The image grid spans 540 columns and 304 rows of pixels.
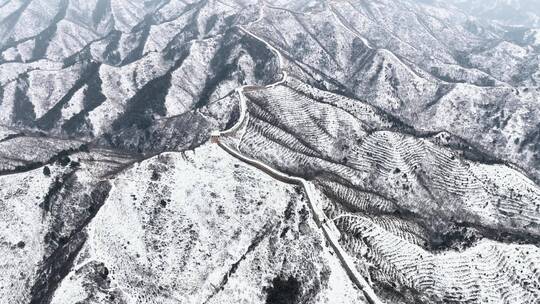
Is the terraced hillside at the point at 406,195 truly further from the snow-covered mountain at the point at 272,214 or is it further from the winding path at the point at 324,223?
the winding path at the point at 324,223

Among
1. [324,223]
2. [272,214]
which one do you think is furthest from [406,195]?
[272,214]

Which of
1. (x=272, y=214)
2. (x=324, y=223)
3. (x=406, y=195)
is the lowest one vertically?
(x=406, y=195)

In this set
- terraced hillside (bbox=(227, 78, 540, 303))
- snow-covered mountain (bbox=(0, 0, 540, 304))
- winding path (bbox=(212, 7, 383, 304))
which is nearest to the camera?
winding path (bbox=(212, 7, 383, 304))

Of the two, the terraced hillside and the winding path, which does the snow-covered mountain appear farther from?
the terraced hillside

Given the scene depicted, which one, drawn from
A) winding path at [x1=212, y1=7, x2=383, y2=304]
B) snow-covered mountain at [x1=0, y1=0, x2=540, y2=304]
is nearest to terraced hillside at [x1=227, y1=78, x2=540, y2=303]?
snow-covered mountain at [x1=0, y1=0, x2=540, y2=304]

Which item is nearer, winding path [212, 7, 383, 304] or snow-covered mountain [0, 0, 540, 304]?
winding path [212, 7, 383, 304]

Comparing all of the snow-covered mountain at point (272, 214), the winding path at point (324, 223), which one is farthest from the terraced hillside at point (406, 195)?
the winding path at point (324, 223)

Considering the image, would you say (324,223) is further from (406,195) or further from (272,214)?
(406,195)

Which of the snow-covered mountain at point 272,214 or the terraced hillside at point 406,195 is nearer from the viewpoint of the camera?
the snow-covered mountain at point 272,214

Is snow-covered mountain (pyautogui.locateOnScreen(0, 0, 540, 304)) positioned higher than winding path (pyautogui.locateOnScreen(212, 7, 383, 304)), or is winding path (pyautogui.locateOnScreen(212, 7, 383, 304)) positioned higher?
winding path (pyautogui.locateOnScreen(212, 7, 383, 304))

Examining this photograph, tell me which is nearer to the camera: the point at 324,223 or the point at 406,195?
the point at 324,223

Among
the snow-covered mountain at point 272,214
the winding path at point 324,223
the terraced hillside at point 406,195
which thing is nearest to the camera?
the winding path at point 324,223
